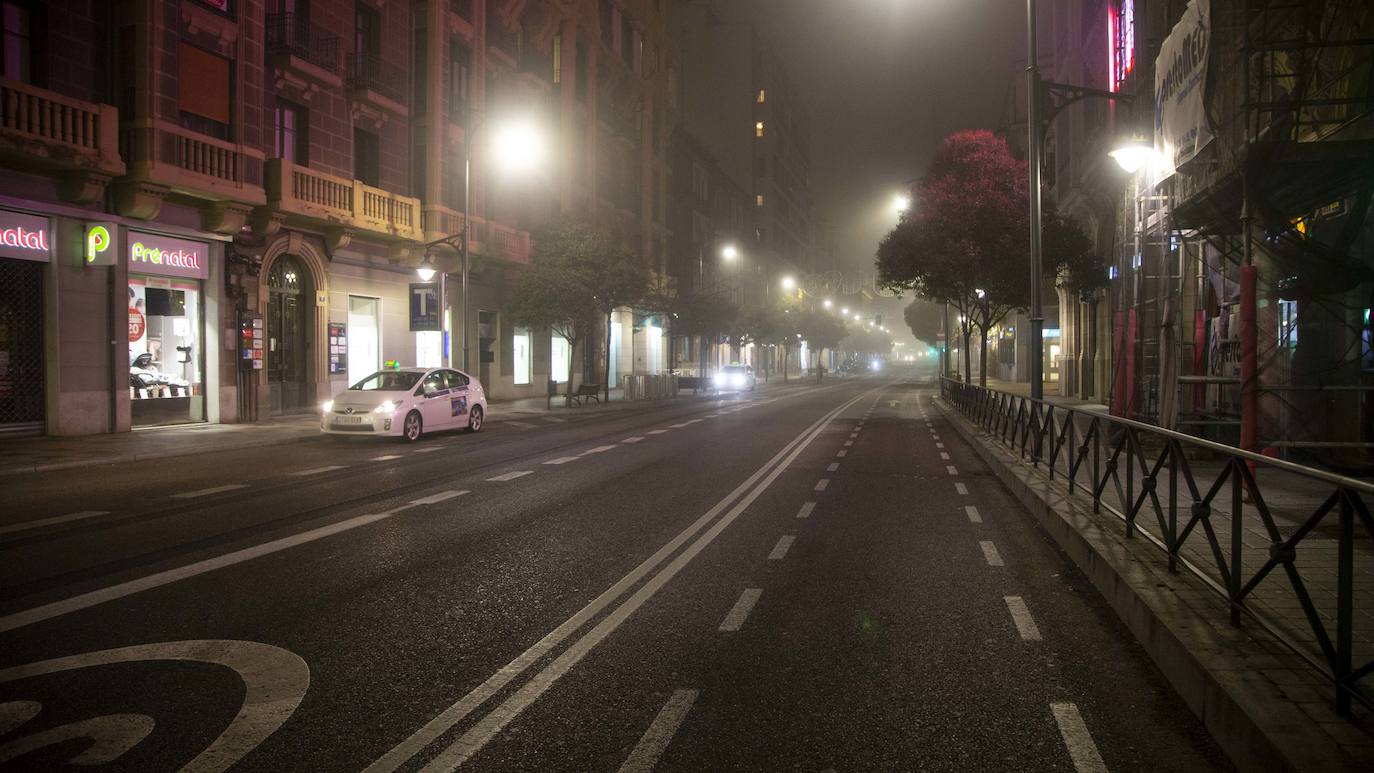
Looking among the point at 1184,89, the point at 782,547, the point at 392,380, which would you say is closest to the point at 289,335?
the point at 392,380

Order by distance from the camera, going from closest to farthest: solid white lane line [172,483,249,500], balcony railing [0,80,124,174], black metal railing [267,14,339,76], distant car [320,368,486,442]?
solid white lane line [172,483,249,500] → balcony railing [0,80,124,174] → distant car [320,368,486,442] → black metal railing [267,14,339,76]

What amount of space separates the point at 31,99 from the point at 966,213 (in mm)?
23578

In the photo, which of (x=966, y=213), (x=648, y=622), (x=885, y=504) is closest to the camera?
(x=648, y=622)

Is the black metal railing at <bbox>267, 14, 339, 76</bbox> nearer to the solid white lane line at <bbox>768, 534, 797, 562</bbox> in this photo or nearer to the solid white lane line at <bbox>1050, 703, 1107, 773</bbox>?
the solid white lane line at <bbox>768, 534, 797, 562</bbox>

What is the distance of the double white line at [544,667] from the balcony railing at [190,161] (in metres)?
16.2

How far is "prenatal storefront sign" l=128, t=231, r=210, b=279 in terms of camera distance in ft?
65.2

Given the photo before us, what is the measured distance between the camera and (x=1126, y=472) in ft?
23.6

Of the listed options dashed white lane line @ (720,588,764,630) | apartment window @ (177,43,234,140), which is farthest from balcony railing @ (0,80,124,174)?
dashed white lane line @ (720,588,764,630)

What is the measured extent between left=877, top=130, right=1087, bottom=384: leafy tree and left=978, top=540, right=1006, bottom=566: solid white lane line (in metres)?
21.0

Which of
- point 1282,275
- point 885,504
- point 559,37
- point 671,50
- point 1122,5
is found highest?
point 671,50

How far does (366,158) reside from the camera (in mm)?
27891

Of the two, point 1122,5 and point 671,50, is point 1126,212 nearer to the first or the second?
point 1122,5

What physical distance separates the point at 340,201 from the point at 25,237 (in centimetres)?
869

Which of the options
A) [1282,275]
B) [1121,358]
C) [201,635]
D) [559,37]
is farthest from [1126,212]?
[559,37]
